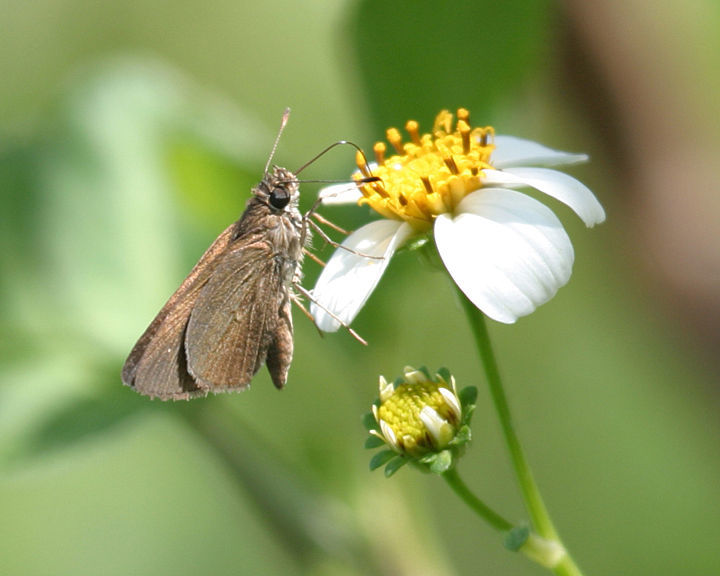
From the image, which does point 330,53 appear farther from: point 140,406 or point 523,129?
point 140,406

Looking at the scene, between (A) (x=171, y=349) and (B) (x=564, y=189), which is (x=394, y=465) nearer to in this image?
(B) (x=564, y=189)

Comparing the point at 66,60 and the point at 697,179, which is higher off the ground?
the point at 66,60

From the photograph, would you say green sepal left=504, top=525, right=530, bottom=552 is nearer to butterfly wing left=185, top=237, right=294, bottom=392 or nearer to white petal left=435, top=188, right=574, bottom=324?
white petal left=435, top=188, right=574, bottom=324

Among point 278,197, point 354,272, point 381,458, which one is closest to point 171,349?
point 278,197

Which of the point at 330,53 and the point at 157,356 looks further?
the point at 330,53

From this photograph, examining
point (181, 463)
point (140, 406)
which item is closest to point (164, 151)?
point (140, 406)
